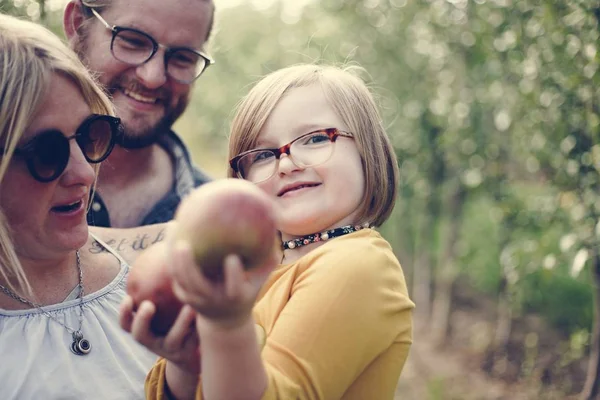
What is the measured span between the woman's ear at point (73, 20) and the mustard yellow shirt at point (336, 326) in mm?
1574

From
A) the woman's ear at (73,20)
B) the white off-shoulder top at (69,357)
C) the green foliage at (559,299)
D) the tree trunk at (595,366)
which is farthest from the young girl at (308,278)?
the green foliage at (559,299)

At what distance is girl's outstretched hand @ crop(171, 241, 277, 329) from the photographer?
1.00 m

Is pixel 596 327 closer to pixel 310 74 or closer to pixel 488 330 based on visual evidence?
pixel 310 74

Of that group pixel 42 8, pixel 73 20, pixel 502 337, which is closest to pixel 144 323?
pixel 73 20

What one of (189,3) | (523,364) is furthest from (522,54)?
(523,364)

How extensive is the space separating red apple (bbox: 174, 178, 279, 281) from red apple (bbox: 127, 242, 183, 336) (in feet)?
0.47

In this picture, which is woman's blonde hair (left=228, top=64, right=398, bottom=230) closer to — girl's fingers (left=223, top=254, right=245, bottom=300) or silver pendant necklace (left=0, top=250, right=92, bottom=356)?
silver pendant necklace (left=0, top=250, right=92, bottom=356)

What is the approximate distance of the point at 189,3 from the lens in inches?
96.7

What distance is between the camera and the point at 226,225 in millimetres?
1025

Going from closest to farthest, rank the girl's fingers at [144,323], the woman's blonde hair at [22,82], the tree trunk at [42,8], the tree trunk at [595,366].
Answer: the girl's fingers at [144,323] → the woman's blonde hair at [22,82] → the tree trunk at [42,8] → the tree trunk at [595,366]

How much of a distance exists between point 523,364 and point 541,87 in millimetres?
2378

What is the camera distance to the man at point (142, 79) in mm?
2389

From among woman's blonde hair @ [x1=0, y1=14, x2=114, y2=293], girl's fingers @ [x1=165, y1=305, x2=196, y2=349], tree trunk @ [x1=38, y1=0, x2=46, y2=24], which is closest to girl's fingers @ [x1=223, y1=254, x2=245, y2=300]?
girl's fingers @ [x1=165, y1=305, x2=196, y2=349]

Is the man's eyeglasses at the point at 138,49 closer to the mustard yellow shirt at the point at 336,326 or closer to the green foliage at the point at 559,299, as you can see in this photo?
the mustard yellow shirt at the point at 336,326
